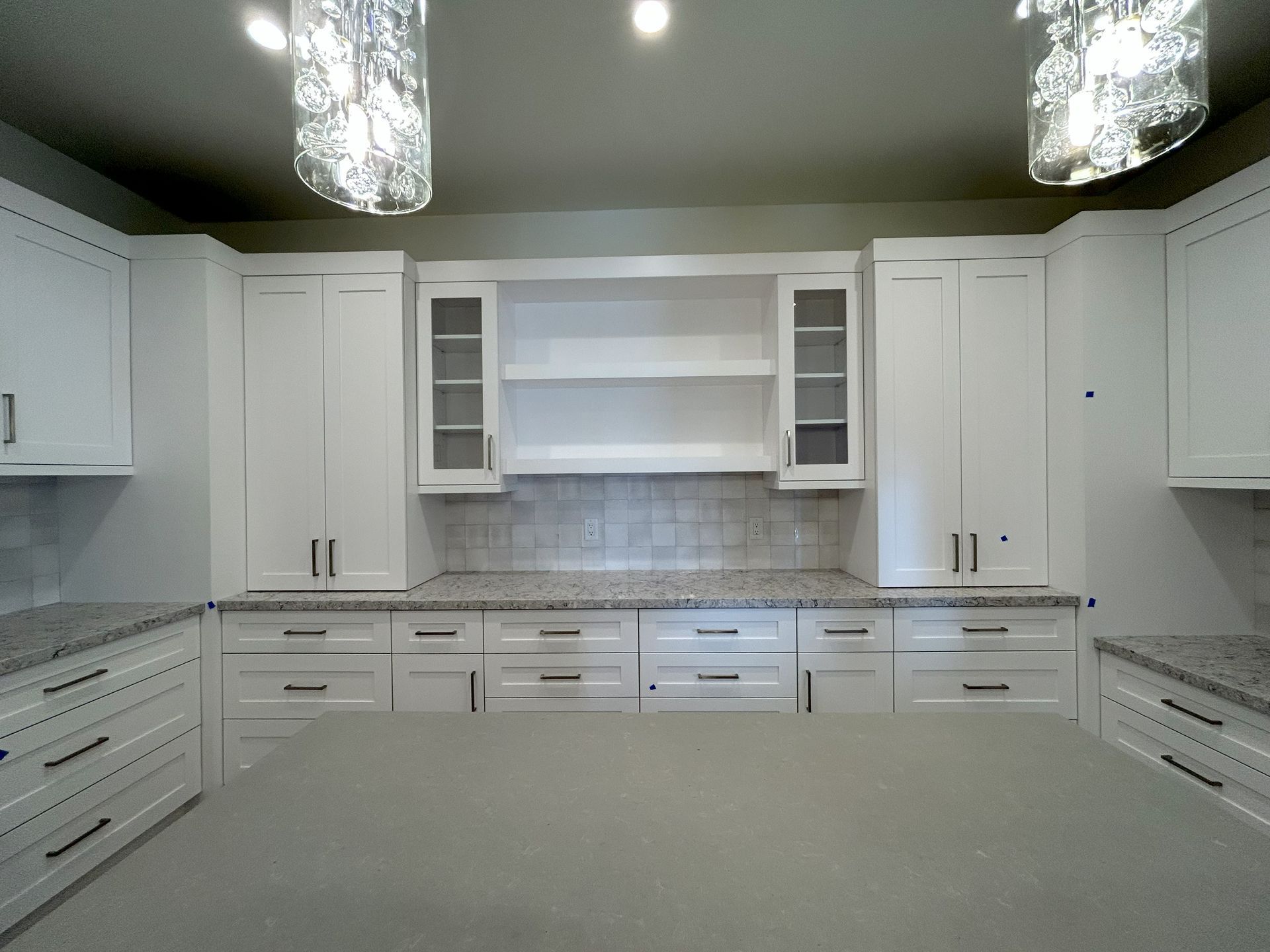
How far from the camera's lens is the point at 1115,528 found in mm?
2092

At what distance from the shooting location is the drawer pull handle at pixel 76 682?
5.53 ft

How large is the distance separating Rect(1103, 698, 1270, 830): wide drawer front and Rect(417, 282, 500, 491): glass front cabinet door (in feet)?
7.72

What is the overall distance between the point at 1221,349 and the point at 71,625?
401cm

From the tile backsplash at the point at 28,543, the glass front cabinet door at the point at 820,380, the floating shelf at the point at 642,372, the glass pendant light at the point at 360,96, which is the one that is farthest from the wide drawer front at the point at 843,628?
the tile backsplash at the point at 28,543

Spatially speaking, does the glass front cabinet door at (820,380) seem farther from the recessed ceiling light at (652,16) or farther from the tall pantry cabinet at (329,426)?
the tall pantry cabinet at (329,426)

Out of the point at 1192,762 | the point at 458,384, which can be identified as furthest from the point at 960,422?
the point at 458,384

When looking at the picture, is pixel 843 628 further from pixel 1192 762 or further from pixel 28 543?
pixel 28 543

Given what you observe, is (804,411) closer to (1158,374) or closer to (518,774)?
(1158,374)

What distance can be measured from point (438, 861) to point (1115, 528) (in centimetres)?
250

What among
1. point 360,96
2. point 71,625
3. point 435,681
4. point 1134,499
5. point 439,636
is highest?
point 360,96

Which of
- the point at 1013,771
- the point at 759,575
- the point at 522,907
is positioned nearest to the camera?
the point at 522,907

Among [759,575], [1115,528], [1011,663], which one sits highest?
[1115,528]

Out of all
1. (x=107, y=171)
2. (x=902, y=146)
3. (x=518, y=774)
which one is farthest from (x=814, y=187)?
(x=107, y=171)

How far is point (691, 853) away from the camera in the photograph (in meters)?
0.63
